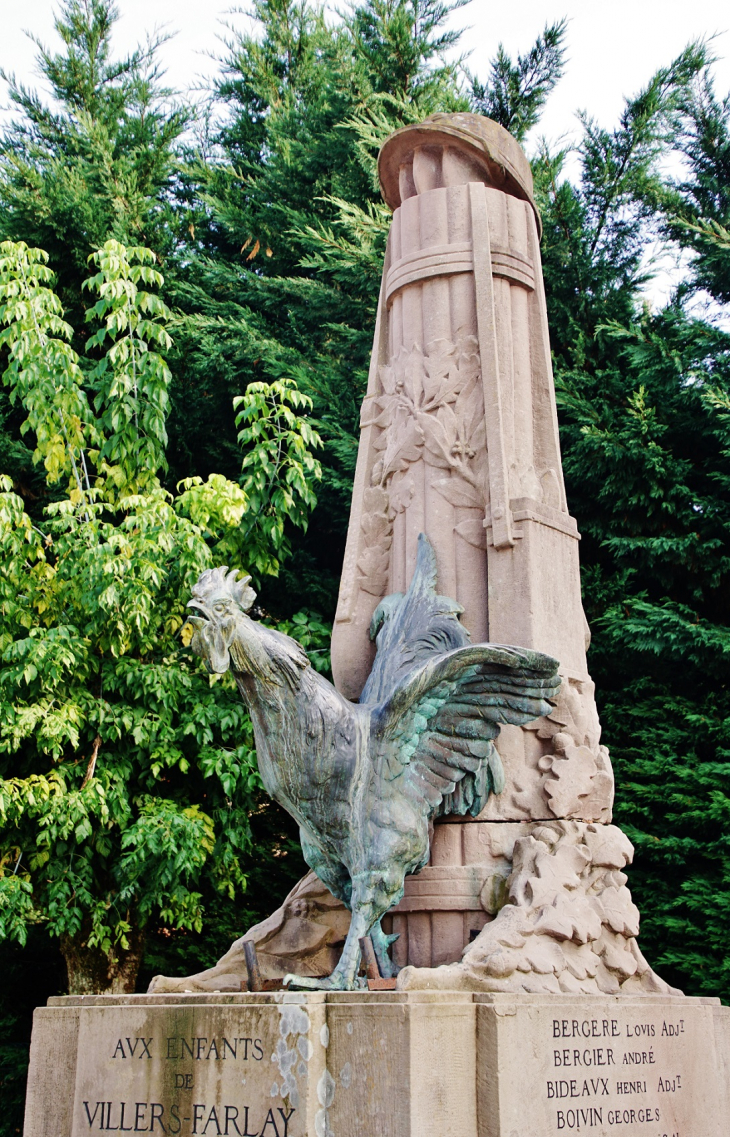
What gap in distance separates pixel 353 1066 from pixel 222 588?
1.89 m

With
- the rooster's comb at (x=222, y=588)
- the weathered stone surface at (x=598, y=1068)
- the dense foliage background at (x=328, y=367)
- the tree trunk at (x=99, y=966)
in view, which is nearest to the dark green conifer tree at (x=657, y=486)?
the dense foliage background at (x=328, y=367)

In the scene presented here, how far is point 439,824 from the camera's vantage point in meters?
5.37

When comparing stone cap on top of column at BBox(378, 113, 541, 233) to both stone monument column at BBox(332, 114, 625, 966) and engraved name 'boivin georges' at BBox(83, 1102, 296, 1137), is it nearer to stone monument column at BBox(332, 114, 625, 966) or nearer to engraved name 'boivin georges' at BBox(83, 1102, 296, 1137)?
stone monument column at BBox(332, 114, 625, 966)

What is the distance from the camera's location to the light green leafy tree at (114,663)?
828 cm

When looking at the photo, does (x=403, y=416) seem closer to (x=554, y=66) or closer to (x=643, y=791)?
(x=643, y=791)

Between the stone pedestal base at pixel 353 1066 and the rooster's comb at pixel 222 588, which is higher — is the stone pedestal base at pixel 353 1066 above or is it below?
below

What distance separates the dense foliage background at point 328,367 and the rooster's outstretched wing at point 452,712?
370 cm

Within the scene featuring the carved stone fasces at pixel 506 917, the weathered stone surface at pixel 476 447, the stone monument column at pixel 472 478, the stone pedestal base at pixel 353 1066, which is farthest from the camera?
the weathered stone surface at pixel 476 447

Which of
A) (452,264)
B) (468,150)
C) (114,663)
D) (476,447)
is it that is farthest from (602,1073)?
(114,663)

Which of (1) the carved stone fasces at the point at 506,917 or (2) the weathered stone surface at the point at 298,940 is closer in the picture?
(1) the carved stone fasces at the point at 506,917

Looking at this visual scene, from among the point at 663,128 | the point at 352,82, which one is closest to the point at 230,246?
the point at 352,82

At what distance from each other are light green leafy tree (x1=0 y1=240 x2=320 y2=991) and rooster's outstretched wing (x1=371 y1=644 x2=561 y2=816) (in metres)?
3.51

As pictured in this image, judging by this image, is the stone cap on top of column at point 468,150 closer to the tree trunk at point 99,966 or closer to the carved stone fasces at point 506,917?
the carved stone fasces at point 506,917

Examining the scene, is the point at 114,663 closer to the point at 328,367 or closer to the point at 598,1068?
the point at 328,367
